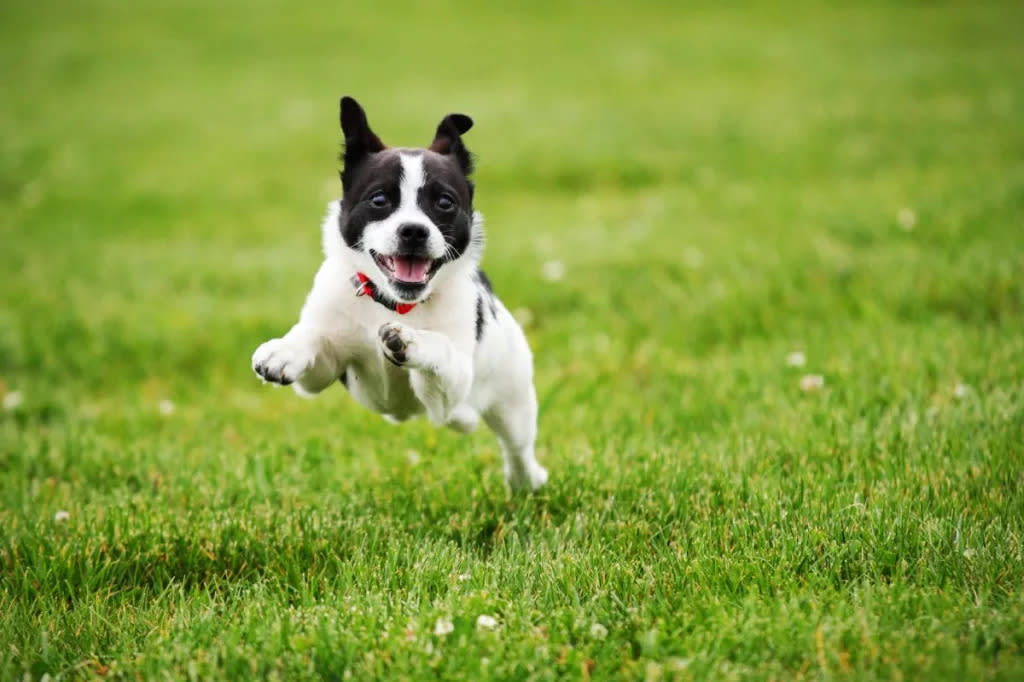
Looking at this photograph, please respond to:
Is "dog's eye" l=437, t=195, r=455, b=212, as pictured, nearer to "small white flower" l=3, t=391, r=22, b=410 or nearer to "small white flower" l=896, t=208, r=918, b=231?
"small white flower" l=3, t=391, r=22, b=410

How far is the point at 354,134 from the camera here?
3404 mm

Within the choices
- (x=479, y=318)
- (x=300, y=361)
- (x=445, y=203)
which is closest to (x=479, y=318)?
(x=479, y=318)

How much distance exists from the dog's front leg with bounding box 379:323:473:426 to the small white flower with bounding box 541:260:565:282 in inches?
172

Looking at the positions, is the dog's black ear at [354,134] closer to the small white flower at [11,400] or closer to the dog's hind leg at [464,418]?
the dog's hind leg at [464,418]

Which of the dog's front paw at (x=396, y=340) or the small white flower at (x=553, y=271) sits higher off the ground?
the dog's front paw at (x=396, y=340)

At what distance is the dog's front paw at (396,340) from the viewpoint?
119 inches

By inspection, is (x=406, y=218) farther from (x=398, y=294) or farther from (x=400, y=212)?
(x=398, y=294)

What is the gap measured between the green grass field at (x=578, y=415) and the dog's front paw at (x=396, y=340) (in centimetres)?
88

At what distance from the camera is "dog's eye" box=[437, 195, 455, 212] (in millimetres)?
3314

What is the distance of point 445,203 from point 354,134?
0.45m

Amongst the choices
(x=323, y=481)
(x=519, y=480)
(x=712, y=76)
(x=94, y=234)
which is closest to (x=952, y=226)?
(x=519, y=480)

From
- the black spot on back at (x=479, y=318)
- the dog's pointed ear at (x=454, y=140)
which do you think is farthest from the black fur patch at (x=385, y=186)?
the black spot on back at (x=479, y=318)

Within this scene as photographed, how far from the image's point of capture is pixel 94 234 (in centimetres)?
1038

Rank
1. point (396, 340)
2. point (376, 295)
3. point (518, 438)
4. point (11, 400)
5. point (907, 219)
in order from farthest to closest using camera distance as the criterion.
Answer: point (907, 219), point (11, 400), point (518, 438), point (376, 295), point (396, 340)
